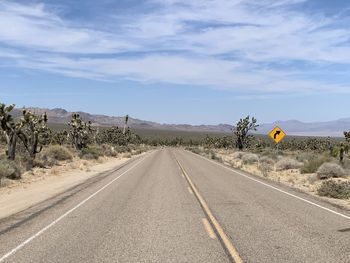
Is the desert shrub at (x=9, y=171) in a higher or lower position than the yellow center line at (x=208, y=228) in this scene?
lower

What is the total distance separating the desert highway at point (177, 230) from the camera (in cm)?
824

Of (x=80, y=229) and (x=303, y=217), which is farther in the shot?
(x=303, y=217)

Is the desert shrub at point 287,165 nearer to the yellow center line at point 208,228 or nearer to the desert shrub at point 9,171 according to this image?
the desert shrub at point 9,171

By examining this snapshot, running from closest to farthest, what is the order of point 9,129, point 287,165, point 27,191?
point 27,191, point 9,129, point 287,165

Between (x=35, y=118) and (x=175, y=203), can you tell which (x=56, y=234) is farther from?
(x=35, y=118)

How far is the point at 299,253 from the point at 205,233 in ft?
7.79

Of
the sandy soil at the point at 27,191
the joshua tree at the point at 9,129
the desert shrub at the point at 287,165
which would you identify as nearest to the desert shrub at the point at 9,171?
the sandy soil at the point at 27,191

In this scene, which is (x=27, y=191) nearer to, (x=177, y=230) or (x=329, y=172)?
(x=177, y=230)

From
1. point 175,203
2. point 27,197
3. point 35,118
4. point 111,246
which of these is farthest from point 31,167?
point 111,246

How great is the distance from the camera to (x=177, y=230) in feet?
34.6

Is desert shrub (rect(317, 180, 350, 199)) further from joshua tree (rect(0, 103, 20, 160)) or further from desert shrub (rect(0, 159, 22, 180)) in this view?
joshua tree (rect(0, 103, 20, 160))

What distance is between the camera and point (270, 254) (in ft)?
27.1

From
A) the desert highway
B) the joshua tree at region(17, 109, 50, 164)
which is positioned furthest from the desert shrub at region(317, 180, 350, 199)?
the joshua tree at region(17, 109, 50, 164)

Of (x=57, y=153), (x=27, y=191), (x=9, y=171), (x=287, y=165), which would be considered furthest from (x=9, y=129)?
(x=287, y=165)
